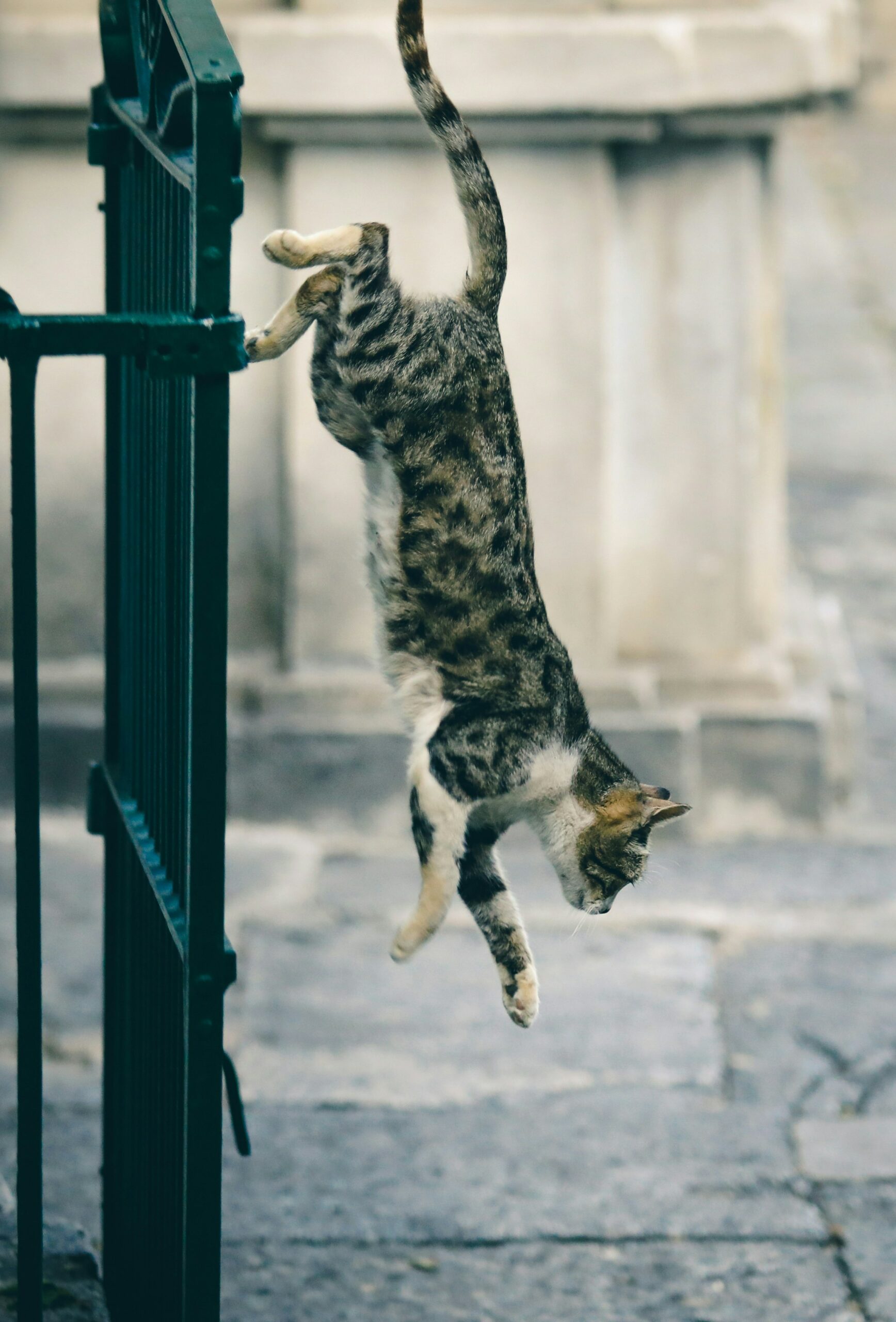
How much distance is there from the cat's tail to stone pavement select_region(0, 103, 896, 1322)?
79.4 inches

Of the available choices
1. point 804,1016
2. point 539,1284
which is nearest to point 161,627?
point 539,1284

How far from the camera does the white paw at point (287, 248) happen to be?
2.53 metres

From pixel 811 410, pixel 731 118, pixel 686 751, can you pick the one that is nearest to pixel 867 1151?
pixel 686 751

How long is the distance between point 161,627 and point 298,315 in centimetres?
51

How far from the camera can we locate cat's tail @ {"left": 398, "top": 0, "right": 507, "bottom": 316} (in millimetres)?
2516

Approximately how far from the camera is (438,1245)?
3953mm

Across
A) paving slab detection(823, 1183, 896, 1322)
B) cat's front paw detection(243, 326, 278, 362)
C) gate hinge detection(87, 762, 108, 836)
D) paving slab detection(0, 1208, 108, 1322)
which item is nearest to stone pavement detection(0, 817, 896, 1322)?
paving slab detection(823, 1183, 896, 1322)

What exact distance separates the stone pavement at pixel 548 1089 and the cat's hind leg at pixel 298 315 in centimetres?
187

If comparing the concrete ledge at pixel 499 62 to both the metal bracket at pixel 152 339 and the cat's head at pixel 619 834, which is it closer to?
the cat's head at pixel 619 834

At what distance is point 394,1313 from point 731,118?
3.60 metres

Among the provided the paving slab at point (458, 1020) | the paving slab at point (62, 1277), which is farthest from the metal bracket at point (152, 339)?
the paving slab at point (458, 1020)

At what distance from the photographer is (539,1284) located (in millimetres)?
3818

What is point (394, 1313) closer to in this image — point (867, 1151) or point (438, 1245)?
point (438, 1245)

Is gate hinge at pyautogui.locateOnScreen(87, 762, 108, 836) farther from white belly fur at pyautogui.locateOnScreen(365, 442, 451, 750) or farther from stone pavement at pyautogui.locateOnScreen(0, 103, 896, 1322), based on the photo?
→ white belly fur at pyautogui.locateOnScreen(365, 442, 451, 750)
